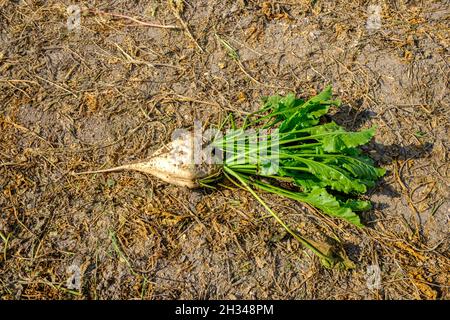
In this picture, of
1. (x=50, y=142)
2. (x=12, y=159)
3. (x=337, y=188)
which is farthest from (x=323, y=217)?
(x=12, y=159)

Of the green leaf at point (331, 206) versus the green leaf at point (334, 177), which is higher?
the green leaf at point (334, 177)

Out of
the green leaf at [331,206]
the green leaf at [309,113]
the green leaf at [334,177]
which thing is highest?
the green leaf at [309,113]

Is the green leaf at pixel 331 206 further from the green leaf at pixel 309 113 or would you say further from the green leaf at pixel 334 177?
the green leaf at pixel 309 113

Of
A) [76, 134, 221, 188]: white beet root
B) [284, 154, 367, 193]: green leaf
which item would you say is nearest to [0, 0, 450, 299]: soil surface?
[76, 134, 221, 188]: white beet root

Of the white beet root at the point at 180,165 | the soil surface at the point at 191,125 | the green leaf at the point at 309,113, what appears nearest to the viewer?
the soil surface at the point at 191,125

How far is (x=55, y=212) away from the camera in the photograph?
287 centimetres

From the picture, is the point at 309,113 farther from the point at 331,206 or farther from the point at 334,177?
the point at 331,206

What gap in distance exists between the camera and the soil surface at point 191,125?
108 inches

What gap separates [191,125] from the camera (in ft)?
10.7

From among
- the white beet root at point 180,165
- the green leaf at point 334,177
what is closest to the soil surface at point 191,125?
the white beet root at point 180,165

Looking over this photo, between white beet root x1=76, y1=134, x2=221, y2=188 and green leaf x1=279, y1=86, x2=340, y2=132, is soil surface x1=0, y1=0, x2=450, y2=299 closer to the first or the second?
white beet root x1=76, y1=134, x2=221, y2=188

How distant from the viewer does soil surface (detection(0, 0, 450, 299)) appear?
2748 millimetres

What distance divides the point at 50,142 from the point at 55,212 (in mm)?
555

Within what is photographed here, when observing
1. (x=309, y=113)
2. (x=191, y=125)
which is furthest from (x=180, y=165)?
(x=309, y=113)
